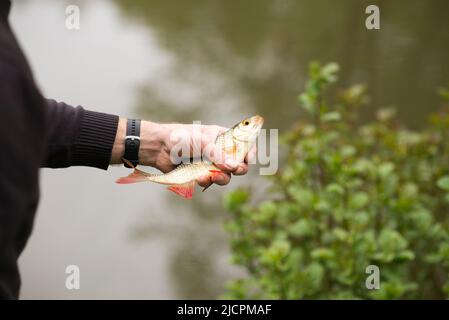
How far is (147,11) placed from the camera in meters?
6.45

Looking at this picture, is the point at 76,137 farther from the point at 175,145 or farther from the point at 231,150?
the point at 231,150

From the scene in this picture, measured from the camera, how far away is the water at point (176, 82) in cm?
396

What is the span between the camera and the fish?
1.72 meters

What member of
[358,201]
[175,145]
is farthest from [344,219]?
[175,145]

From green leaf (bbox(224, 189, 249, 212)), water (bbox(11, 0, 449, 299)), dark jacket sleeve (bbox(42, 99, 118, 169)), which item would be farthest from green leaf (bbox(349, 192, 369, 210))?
water (bbox(11, 0, 449, 299))

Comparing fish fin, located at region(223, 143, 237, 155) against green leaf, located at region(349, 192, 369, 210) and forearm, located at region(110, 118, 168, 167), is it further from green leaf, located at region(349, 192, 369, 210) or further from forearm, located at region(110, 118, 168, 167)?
green leaf, located at region(349, 192, 369, 210)

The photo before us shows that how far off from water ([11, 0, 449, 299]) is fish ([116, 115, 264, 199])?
217 centimetres

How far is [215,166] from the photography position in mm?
1771

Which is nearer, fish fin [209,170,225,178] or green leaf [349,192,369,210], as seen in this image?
fish fin [209,170,225,178]

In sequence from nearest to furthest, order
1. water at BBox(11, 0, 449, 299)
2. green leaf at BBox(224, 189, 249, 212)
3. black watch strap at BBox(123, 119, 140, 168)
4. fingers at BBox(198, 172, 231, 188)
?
fingers at BBox(198, 172, 231, 188) → black watch strap at BBox(123, 119, 140, 168) → green leaf at BBox(224, 189, 249, 212) → water at BBox(11, 0, 449, 299)

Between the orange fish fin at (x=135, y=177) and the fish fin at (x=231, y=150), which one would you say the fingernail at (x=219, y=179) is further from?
the orange fish fin at (x=135, y=177)

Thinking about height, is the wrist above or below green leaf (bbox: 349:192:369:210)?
above
